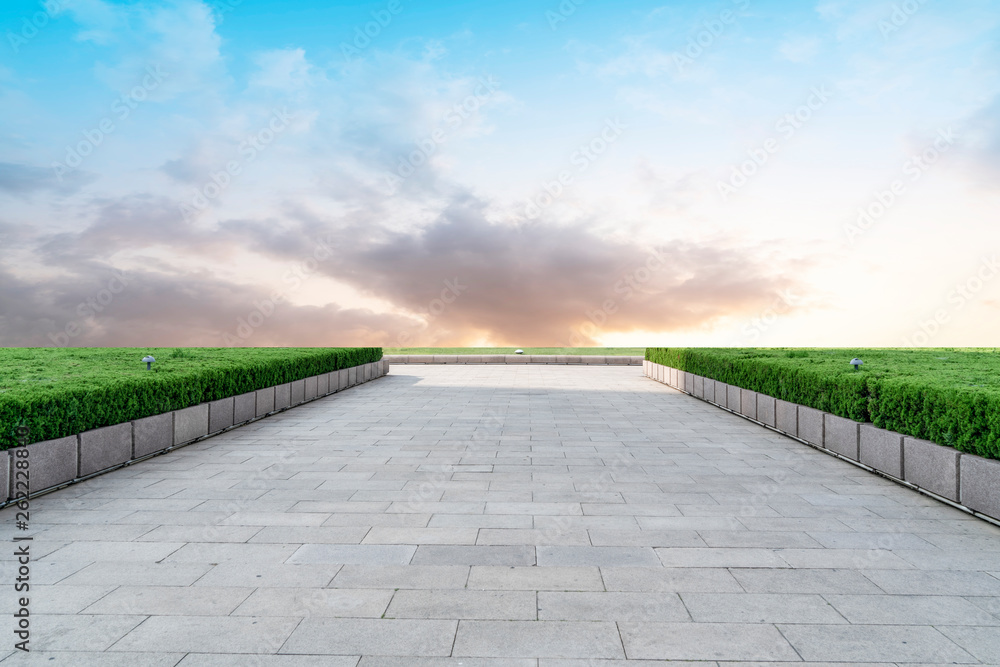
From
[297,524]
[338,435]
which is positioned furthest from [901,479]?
[338,435]

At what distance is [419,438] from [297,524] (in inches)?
164

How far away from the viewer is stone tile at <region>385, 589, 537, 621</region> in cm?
364

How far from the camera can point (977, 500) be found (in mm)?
5699

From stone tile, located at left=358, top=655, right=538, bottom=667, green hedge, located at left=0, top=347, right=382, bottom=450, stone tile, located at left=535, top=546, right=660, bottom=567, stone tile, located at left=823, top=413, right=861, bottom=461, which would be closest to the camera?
stone tile, located at left=358, top=655, right=538, bottom=667

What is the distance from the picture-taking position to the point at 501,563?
441 cm

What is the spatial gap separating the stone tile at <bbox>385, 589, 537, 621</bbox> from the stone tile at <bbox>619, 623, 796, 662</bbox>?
0.65 m

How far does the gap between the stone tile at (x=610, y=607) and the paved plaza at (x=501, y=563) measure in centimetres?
2

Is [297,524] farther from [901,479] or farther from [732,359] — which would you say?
[732,359]

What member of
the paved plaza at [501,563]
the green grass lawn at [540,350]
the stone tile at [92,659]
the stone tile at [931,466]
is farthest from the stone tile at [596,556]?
the green grass lawn at [540,350]

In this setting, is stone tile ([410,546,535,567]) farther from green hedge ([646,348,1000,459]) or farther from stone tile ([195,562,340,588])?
green hedge ([646,348,1000,459])

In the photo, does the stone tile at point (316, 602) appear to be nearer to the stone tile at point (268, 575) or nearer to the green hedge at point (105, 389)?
the stone tile at point (268, 575)

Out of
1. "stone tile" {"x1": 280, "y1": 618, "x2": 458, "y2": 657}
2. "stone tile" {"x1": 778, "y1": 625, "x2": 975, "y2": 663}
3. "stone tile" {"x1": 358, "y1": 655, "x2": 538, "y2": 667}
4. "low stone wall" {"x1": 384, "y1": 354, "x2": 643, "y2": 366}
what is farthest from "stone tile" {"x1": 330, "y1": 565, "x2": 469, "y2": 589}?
"low stone wall" {"x1": 384, "y1": 354, "x2": 643, "y2": 366}

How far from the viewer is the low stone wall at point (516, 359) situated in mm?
26344

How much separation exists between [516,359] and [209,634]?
23717 mm
